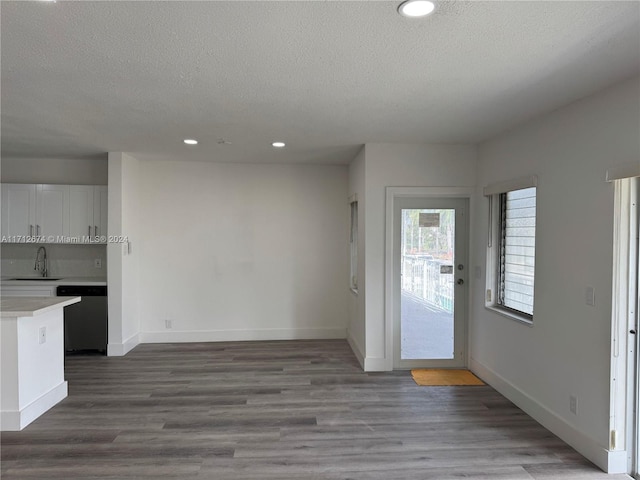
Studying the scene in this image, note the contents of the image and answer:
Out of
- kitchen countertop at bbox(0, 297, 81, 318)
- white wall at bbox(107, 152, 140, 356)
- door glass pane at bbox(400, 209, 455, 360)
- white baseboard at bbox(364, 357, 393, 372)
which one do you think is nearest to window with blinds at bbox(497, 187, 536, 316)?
door glass pane at bbox(400, 209, 455, 360)

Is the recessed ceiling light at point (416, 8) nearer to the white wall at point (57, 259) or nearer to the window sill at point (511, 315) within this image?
the window sill at point (511, 315)

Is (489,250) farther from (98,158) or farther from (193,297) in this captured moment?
(98,158)

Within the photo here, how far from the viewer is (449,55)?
7.55 feet

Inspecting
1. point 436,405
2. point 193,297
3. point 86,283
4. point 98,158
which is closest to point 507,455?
point 436,405

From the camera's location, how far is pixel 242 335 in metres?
5.89

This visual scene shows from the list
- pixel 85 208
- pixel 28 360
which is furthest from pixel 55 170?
pixel 28 360

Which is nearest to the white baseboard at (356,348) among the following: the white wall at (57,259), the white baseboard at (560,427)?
the white baseboard at (560,427)

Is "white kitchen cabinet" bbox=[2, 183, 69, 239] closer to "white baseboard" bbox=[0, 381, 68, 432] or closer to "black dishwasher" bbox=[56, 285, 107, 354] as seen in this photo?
"black dishwasher" bbox=[56, 285, 107, 354]

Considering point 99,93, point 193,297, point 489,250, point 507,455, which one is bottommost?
point 507,455

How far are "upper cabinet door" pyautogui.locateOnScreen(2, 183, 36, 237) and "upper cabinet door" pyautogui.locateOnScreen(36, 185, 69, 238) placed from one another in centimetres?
8

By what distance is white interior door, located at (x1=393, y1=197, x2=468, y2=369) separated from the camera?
4.65 metres

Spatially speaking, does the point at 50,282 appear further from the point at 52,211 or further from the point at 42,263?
the point at 52,211

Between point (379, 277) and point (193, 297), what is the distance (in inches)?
112

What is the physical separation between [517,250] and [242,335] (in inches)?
154
